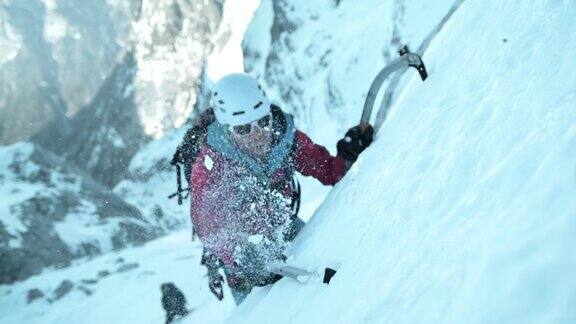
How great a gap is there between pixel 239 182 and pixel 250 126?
49cm

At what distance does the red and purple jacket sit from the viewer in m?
4.74

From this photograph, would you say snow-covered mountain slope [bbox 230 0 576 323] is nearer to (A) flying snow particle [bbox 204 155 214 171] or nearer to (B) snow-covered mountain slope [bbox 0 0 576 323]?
(B) snow-covered mountain slope [bbox 0 0 576 323]

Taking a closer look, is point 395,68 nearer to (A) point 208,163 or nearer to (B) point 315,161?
(B) point 315,161

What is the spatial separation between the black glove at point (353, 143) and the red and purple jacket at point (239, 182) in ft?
0.31

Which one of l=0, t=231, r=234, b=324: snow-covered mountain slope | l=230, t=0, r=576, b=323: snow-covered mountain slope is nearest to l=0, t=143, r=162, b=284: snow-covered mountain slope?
l=0, t=231, r=234, b=324: snow-covered mountain slope

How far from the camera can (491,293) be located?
5.06 ft

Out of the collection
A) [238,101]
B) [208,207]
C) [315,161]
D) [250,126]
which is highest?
[238,101]

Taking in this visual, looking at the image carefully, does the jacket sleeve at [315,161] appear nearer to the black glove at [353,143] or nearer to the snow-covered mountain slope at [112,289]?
the black glove at [353,143]

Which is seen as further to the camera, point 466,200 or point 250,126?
point 250,126

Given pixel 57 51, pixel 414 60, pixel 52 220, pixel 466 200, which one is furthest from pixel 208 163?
pixel 57 51

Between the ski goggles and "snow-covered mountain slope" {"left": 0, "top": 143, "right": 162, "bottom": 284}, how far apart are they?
60.9 ft

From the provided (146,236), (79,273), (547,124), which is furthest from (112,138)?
(547,124)

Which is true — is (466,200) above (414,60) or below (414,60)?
below

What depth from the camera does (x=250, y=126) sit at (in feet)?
15.5
